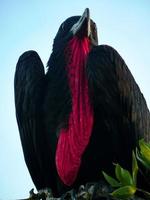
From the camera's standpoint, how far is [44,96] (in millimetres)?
3404

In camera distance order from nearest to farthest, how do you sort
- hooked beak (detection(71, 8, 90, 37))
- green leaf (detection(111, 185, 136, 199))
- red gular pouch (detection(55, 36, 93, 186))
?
green leaf (detection(111, 185, 136, 199)) < red gular pouch (detection(55, 36, 93, 186)) < hooked beak (detection(71, 8, 90, 37))

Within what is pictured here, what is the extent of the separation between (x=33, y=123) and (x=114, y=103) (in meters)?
0.61

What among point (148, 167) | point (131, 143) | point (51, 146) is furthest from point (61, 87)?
point (148, 167)

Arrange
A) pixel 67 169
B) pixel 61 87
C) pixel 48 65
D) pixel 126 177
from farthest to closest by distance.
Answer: pixel 48 65 < pixel 61 87 < pixel 67 169 < pixel 126 177

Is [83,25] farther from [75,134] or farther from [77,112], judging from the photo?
[75,134]

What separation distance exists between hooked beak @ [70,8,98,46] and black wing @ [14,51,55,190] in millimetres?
380

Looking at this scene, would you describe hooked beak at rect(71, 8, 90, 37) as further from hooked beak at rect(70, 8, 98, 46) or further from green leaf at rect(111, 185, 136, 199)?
green leaf at rect(111, 185, 136, 199)

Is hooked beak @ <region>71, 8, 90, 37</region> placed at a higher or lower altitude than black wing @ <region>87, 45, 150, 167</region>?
higher

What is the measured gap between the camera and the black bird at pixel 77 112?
3.06 metres

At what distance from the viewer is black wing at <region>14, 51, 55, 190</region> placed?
3316 millimetres

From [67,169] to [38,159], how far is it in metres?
0.36

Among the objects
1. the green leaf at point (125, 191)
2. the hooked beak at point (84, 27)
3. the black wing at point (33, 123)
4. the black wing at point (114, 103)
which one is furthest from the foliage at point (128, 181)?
the hooked beak at point (84, 27)

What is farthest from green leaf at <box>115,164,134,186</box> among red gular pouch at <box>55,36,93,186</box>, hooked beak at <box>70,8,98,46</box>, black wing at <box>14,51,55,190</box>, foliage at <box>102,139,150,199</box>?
hooked beak at <box>70,8,98,46</box>

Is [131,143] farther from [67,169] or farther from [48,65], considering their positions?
[48,65]
